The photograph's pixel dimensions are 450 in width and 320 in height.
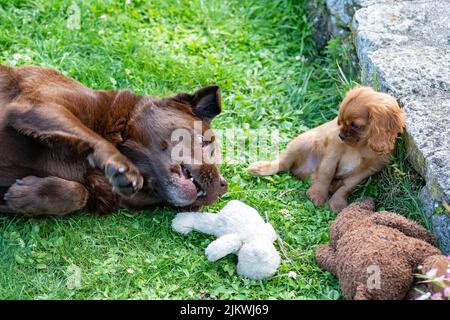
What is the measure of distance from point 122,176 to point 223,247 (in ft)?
2.41

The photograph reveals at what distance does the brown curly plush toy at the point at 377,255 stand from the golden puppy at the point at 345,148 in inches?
22.6

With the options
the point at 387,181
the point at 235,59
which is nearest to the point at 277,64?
the point at 235,59

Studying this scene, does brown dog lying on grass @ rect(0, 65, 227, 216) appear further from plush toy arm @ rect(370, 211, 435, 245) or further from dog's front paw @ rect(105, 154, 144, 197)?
plush toy arm @ rect(370, 211, 435, 245)

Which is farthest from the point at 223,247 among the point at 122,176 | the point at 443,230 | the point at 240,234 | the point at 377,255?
the point at 443,230

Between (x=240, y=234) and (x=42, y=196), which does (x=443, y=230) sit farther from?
(x=42, y=196)

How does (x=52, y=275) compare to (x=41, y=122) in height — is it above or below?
below

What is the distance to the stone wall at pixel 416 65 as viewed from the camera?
4.79 meters

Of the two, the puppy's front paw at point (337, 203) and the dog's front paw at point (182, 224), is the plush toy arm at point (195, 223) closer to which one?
the dog's front paw at point (182, 224)

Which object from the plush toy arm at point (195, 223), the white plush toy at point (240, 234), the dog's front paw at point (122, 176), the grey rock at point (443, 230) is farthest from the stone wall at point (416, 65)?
the dog's front paw at point (122, 176)

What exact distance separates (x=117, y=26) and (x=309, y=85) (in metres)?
1.81

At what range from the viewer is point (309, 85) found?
6562 millimetres

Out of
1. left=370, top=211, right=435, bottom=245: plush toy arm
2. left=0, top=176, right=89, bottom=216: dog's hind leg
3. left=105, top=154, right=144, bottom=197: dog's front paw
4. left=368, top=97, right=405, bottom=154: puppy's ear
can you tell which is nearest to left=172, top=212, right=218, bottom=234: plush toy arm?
left=105, top=154, right=144, bottom=197: dog's front paw

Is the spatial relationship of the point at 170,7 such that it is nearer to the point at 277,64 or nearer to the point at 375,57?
the point at 277,64

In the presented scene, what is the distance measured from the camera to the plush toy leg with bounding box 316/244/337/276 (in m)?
4.58
